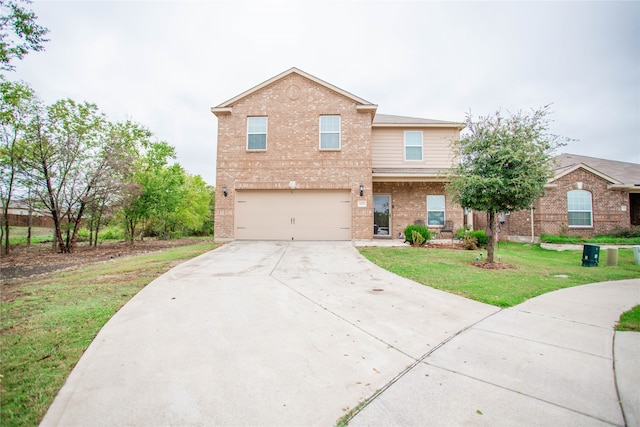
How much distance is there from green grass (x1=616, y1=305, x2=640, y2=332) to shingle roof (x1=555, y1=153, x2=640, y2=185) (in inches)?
541

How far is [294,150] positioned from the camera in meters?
13.6

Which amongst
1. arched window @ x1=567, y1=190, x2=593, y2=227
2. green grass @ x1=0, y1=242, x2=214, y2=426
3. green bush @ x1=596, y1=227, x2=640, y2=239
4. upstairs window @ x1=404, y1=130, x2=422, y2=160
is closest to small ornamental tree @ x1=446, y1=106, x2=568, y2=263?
upstairs window @ x1=404, y1=130, x2=422, y2=160

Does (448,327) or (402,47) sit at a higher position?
(402,47)

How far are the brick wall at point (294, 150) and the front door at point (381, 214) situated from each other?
1808mm

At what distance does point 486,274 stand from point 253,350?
6.56m

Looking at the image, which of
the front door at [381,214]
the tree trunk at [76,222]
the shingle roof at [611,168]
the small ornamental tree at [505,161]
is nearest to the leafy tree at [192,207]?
the tree trunk at [76,222]

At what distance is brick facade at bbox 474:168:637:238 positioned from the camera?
15.9m

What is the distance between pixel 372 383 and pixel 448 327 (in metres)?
1.81

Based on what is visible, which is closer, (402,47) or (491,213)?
(491,213)

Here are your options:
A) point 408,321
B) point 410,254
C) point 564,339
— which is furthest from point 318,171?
point 564,339

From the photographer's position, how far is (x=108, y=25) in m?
9.38

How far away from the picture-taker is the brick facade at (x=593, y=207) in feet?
52.0

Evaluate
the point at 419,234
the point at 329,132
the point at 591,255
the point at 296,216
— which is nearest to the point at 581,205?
the point at 591,255

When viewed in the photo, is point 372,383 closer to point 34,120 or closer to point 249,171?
point 249,171
